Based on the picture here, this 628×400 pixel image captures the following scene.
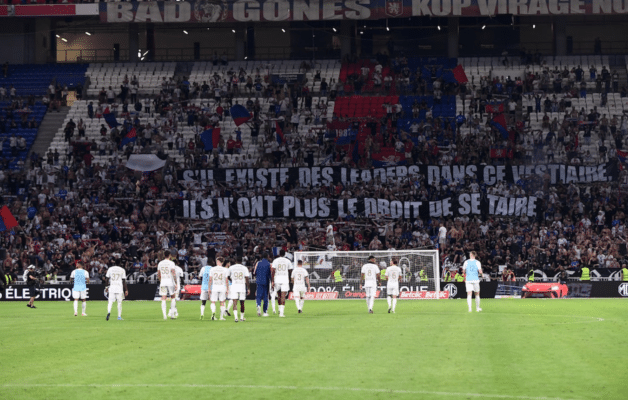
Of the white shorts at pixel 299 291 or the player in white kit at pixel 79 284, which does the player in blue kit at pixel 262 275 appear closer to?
the white shorts at pixel 299 291

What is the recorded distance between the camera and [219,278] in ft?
97.7

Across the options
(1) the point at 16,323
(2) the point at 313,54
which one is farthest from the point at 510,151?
(1) the point at 16,323

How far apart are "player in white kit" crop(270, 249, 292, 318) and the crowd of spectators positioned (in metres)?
17.5

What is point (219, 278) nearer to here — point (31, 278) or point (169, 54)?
point (31, 278)

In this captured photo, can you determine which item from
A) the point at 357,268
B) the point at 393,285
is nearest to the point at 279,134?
the point at 357,268

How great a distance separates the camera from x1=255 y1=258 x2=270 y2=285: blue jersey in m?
30.5

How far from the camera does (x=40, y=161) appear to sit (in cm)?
5922

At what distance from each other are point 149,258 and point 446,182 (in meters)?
17.4

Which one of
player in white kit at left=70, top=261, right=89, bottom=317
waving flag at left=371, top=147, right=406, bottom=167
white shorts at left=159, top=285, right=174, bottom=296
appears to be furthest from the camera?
waving flag at left=371, top=147, right=406, bottom=167

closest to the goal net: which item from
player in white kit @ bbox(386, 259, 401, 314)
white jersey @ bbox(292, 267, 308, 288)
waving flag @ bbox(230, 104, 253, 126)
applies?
player in white kit @ bbox(386, 259, 401, 314)

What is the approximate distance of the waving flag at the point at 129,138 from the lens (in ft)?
194

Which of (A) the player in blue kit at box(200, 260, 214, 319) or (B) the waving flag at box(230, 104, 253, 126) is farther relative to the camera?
(B) the waving flag at box(230, 104, 253, 126)

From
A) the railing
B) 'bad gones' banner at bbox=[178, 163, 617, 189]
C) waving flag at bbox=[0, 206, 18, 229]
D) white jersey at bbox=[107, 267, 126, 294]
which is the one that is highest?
the railing

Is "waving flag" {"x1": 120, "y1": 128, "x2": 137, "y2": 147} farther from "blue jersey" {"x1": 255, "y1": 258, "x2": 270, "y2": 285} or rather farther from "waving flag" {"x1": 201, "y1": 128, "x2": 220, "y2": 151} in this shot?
"blue jersey" {"x1": 255, "y1": 258, "x2": 270, "y2": 285}
